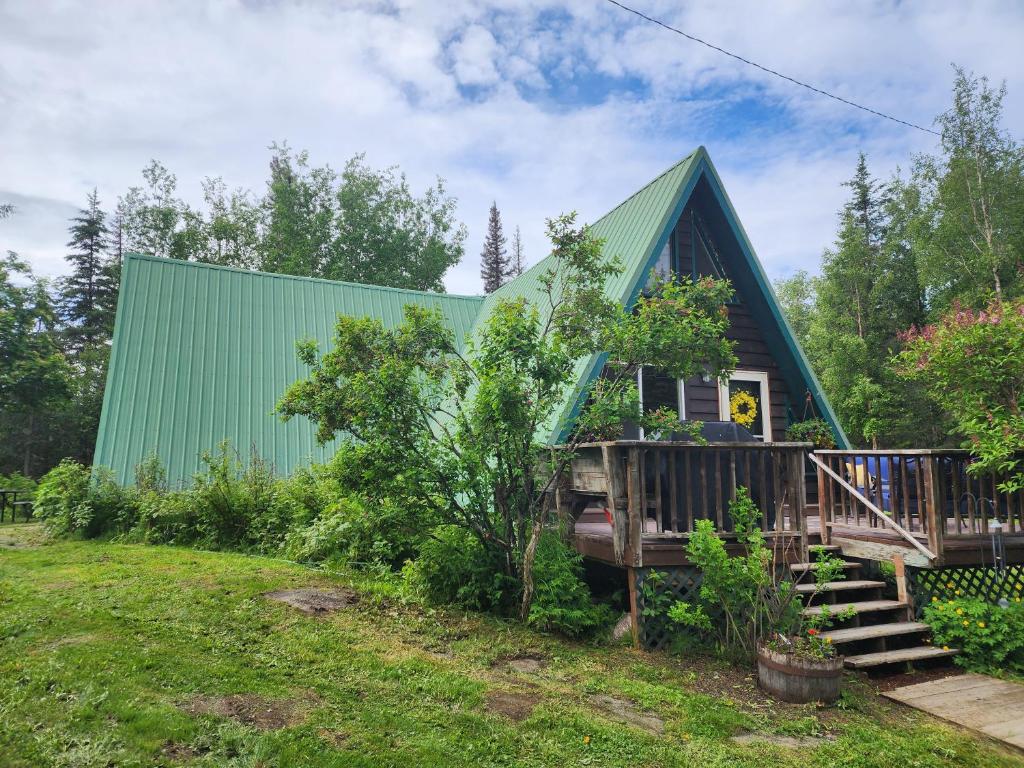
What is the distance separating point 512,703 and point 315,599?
280 centimetres

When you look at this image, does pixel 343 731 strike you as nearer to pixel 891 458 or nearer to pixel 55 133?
pixel 891 458

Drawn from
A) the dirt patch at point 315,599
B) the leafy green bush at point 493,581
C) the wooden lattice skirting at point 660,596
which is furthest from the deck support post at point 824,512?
the dirt patch at point 315,599

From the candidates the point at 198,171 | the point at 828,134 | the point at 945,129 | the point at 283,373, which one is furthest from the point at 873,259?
the point at 198,171

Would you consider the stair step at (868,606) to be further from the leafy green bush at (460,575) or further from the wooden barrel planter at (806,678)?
the leafy green bush at (460,575)

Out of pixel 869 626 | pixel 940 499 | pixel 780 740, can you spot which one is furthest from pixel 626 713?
pixel 940 499

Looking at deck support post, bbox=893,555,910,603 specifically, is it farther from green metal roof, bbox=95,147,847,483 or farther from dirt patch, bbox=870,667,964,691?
green metal roof, bbox=95,147,847,483

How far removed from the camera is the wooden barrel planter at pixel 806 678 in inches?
179

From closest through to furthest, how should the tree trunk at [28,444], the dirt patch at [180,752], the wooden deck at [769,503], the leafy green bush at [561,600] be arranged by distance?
the dirt patch at [180,752] → the leafy green bush at [561,600] → the wooden deck at [769,503] → the tree trunk at [28,444]

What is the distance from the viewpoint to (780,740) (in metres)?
3.90

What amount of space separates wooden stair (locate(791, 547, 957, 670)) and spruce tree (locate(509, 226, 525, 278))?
4917cm

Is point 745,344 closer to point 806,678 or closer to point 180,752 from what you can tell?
point 806,678

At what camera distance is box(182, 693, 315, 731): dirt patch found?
3.45m

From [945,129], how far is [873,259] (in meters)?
5.86

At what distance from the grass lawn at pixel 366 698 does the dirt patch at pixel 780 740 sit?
3cm
